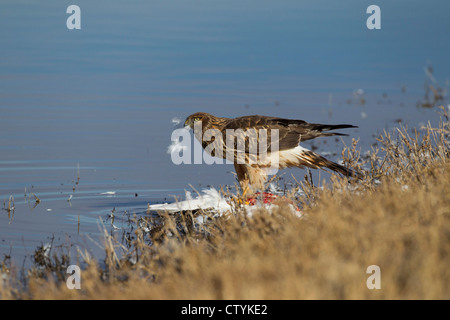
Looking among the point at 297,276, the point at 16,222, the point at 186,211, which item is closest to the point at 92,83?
the point at 16,222

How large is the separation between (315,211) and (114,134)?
7673 millimetres

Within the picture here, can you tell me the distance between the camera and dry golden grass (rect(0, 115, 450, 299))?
3.70 meters

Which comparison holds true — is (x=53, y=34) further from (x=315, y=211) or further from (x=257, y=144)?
(x=315, y=211)

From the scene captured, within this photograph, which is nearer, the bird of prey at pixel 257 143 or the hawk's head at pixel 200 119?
the bird of prey at pixel 257 143

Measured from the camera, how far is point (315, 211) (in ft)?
17.1

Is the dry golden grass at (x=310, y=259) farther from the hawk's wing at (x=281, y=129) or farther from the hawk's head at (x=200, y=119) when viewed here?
the hawk's head at (x=200, y=119)

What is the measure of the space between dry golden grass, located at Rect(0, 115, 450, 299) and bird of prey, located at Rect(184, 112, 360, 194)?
2.05 meters

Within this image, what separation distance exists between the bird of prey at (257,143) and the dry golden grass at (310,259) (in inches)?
80.9

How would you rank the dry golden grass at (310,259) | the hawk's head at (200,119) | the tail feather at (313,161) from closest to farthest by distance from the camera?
the dry golden grass at (310,259) → the tail feather at (313,161) → the hawk's head at (200,119)

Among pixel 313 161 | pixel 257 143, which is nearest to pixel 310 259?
pixel 257 143

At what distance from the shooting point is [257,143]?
25.1 feet

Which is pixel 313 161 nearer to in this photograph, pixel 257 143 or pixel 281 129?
pixel 281 129

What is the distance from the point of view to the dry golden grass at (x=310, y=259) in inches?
146

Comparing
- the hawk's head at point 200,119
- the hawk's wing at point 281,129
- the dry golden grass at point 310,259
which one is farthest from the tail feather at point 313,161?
the dry golden grass at point 310,259
